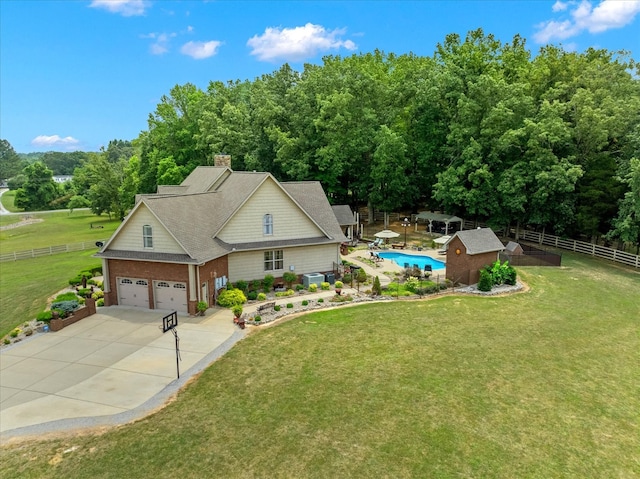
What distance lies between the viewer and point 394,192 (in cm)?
4575

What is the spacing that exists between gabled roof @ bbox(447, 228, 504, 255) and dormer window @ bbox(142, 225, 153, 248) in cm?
1693

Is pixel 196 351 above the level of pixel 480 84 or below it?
below

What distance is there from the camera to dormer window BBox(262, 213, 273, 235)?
84.3ft

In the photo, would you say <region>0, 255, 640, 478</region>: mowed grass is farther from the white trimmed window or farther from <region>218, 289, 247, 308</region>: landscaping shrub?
the white trimmed window

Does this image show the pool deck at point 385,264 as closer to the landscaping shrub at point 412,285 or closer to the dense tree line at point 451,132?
the landscaping shrub at point 412,285

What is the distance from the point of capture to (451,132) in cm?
4347

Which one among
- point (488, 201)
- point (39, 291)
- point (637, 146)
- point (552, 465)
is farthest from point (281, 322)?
point (637, 146)

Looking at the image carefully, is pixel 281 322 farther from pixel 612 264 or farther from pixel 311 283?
pixel 612 264

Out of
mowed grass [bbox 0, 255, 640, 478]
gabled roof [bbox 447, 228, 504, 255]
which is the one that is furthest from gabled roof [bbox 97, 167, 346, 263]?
gabled roof [bbox 447, 228, 504, 255]

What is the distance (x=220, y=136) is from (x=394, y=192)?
20.4 metres

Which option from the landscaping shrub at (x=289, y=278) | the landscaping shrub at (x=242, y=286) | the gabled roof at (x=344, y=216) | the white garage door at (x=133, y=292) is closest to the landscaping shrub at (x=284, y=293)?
the landscaping shrub at (x=289, y=278)

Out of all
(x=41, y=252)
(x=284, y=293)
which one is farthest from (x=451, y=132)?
(x=41, y=252)

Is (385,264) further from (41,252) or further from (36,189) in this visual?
(36,189)

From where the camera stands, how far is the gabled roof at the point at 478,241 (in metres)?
26.2
